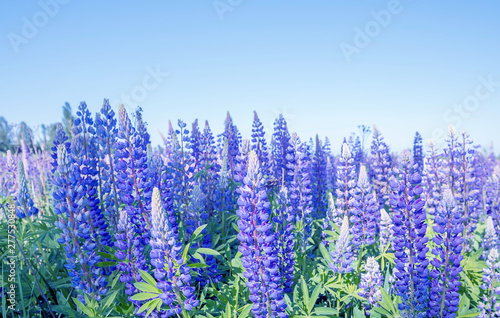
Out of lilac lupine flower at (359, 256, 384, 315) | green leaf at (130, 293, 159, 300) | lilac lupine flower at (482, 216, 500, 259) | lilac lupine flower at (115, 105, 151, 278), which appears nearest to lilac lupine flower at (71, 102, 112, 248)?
lilac lupine flower at (115, 105, 151, 278)

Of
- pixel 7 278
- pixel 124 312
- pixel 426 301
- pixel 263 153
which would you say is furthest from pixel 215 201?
pixel 426 301

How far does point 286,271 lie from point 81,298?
6.81ft

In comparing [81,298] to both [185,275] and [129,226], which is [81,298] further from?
[185,275]

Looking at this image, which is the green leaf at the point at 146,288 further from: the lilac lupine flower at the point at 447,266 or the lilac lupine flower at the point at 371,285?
the lilac lupine flower at the point at 447,266

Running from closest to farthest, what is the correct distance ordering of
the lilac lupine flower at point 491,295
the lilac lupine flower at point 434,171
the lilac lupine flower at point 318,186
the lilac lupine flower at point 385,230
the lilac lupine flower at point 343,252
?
1. the lilac lupine flower at point 491,295
2. the lilac lupine flower at point 343,252
3. the lilac lupine flower at point 385,230
4. the lilac lupine flower at point 434,171
5. the lilac lupine flower at point 318,186

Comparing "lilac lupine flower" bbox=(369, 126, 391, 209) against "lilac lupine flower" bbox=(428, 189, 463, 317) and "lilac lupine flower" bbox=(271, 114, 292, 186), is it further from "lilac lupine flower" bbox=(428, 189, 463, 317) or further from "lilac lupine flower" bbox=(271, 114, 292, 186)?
"lilac lupine flower" bbox=(428, 189, 463, 317)

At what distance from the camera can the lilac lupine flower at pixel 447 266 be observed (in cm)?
280

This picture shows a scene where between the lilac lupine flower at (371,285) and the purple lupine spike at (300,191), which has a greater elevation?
the purple lupine spike at (300,191)

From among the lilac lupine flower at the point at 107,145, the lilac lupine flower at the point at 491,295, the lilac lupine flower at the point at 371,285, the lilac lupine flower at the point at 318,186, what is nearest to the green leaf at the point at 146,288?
the lilac lupine flower at the point at 107,145

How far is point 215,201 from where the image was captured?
15.3 ft

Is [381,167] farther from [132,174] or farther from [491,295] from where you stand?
[132,174]

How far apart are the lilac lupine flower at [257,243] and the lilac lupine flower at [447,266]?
1.57m

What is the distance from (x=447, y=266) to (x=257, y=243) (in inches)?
76.9

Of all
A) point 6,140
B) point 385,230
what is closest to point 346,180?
point 385,230
